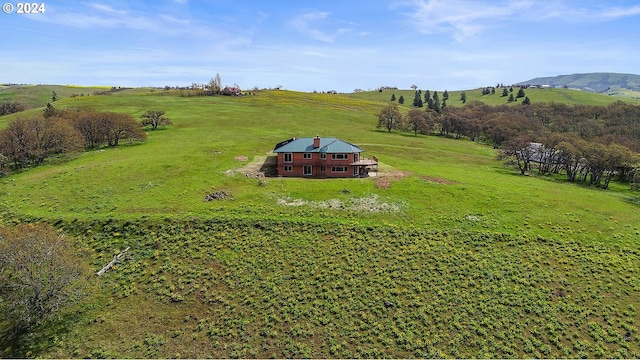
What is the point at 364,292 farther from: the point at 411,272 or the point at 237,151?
the point at 237,151

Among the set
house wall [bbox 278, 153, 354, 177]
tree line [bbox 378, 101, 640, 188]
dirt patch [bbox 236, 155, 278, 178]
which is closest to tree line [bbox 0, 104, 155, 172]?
dirt patch [bbox 236, 155, 278, 178]

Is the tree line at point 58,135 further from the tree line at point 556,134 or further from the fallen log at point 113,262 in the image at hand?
the tree line at point 556,134

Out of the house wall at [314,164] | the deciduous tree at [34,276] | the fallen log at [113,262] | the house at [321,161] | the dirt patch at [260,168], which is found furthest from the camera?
the house wall at [314,164]

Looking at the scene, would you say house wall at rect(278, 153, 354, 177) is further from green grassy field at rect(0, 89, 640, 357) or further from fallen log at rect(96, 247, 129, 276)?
fallen log at rect(96, 247, 129, 276)

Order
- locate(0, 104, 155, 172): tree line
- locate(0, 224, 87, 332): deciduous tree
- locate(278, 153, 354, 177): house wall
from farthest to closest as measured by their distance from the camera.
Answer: locate(0, 104, 155, 172): tree line → locate(278, 153, 354, 177): house wall → locate(0, 224, 87, 332): deciduous tree

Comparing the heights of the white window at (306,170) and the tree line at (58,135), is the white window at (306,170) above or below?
below

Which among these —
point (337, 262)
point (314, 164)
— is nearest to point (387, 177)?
point (314, 164)

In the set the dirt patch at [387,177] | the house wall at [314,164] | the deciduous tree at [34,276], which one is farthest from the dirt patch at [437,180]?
the deciduous tree at [34,276]
